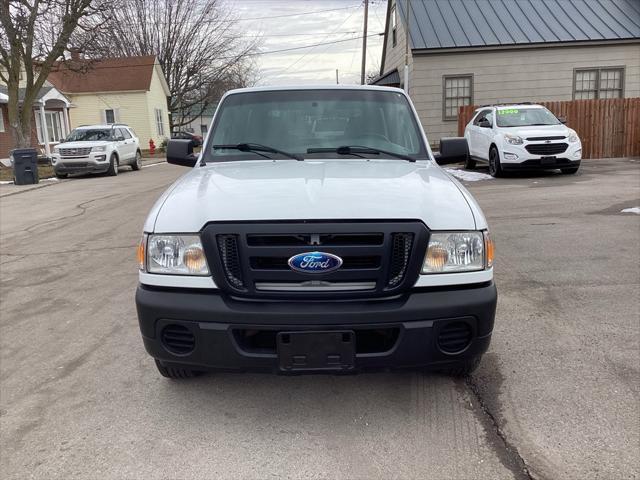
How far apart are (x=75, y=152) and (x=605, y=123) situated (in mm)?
16969

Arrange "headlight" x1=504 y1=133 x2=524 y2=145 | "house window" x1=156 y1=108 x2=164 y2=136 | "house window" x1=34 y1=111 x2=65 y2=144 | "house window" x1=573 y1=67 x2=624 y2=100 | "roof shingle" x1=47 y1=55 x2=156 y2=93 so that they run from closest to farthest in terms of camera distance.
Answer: "headlight" x1=504 y1=133 x2=524 y2=145
"house window" x1=573 y1=67 x2=624 y2=100
"house window" x1=34 y1=111 x2=65 y2=144
"roof shingle" x1=47 y1=55 x2=156 y2=93
"house window" x1=156 y1=108 x2=164 y2=136

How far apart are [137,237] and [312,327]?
20.4 ft

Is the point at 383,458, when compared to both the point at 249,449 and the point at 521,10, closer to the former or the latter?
the point at 249,449

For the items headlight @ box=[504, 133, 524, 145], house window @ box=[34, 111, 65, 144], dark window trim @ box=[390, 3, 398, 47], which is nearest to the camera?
headlight @ box=[504, 133, 524, 145]

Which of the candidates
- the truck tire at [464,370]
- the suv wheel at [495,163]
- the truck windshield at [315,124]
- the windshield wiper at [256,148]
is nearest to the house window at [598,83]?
the suv wheel at [495,163]

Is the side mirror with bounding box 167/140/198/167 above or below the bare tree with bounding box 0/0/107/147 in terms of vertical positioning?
below

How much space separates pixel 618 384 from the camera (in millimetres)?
3395

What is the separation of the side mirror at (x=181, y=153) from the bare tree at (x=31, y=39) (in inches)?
763

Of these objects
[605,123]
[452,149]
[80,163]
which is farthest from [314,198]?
[80,163]

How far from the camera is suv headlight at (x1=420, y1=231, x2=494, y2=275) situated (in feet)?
9.20

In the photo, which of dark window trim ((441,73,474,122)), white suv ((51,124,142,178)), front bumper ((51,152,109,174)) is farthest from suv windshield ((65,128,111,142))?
dark window trim ((441,73,474,122))

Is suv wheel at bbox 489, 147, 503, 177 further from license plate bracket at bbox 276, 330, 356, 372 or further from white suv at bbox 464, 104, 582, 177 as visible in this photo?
license plate bracket at bbox 276, 330, 356, 372

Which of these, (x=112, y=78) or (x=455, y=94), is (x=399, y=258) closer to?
(x=455, y=94)

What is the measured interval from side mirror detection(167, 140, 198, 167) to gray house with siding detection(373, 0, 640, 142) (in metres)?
17.3
